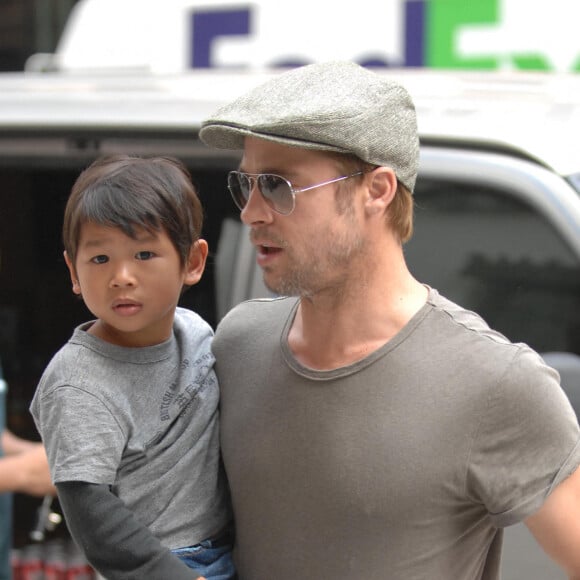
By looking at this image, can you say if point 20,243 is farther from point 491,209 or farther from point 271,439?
point 271,439

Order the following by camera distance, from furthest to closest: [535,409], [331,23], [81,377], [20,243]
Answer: [331,23]
[20,243]
[81,377]
[535,409]

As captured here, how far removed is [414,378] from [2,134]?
181cm

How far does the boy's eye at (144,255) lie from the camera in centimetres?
187

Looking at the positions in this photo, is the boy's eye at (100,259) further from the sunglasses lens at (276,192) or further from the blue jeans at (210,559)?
the blue jeans at (210,559)

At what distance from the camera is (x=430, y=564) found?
1741 mm

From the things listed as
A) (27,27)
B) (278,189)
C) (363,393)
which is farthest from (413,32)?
(27,27)

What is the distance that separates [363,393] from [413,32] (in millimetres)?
3219

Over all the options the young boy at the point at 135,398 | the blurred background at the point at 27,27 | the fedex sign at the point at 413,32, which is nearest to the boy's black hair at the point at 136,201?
the young boy at the point at 135,398

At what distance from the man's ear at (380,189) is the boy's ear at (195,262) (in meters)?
0.33

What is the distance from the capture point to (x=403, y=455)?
5.59ft

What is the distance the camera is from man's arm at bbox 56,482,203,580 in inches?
68.2

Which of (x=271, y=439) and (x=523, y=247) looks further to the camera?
(x=523, y=247)

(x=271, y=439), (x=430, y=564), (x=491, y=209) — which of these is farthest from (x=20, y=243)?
(x=430, y=564)

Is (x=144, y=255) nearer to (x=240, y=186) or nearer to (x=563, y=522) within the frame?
(x=240, y=186)
